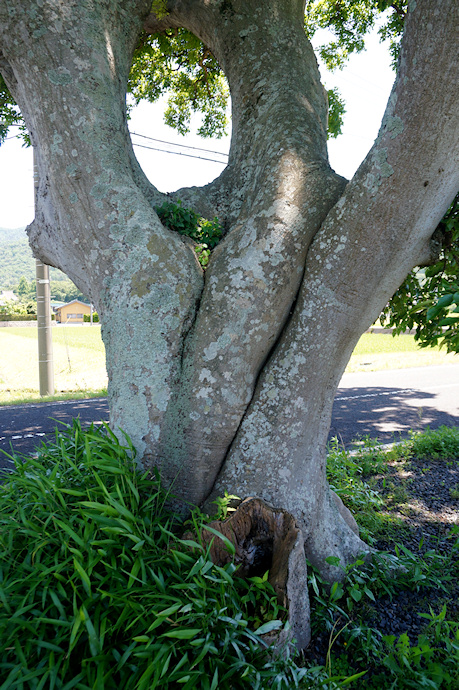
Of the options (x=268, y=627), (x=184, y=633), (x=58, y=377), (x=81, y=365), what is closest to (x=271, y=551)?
(x=268, y=627)

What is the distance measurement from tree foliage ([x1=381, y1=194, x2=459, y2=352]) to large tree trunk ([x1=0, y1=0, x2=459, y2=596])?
24 cm

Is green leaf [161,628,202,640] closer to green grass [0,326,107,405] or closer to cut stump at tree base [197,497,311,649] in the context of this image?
cut stump at tree base [197,497,311,649]

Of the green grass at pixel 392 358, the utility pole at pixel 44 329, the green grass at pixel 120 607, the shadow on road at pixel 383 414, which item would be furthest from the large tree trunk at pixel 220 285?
the green grass at pixel 392 358

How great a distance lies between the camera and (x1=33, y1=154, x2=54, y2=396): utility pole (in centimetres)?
925

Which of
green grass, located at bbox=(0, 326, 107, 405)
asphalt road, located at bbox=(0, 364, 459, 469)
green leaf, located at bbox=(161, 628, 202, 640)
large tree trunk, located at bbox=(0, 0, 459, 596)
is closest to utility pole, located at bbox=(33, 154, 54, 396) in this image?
green grass, located at bbox=(0, 326, 107, 405)

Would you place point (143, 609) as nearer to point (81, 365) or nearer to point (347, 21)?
point (347, 21)

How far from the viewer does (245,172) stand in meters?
3.15

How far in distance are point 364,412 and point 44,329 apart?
6.84m

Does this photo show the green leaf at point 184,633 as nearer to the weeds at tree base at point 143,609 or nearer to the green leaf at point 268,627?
the weeds at tree base at point 143,609

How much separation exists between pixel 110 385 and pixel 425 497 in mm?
3080

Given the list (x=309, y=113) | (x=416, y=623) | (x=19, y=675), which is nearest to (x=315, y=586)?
(x=416, y=623)

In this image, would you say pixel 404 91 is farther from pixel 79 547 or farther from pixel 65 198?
pixel 79 547

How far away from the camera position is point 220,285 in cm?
262

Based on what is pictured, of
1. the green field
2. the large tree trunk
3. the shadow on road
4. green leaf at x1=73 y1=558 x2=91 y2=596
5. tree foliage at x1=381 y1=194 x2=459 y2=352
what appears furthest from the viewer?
the green field
